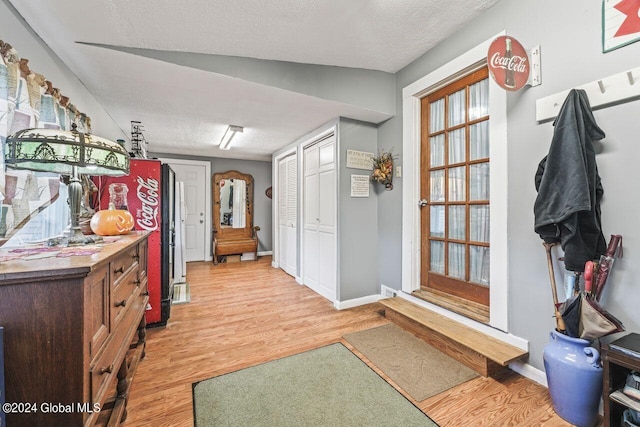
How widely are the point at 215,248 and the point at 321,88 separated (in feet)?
13.0

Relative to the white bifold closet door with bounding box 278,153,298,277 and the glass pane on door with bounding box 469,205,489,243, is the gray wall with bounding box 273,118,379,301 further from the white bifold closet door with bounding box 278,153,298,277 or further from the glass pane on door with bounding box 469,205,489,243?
the white bifold closet door with bounding box 278,153,298,277

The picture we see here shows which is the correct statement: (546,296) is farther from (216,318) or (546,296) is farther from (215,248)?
(215,248)

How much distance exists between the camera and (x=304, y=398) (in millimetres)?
1580

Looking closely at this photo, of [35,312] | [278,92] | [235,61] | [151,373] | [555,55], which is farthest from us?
[278,92]

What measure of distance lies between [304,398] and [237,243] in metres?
4.29

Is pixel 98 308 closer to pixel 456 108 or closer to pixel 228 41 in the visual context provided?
pixel 228 41

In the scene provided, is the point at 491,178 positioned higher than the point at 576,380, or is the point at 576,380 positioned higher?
the point at 491,178

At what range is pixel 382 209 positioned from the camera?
314cm

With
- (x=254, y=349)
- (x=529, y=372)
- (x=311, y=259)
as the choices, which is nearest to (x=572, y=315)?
(x=529, y=372)

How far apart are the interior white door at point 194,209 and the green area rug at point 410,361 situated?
4.40 metres

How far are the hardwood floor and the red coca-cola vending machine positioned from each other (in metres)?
0.26

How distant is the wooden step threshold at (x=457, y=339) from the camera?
1758 millimetres

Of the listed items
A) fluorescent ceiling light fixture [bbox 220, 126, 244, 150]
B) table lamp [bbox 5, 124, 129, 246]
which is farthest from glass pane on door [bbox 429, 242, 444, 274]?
fluorescent ceiling light fixture [bbox 220, 126, 244, 150]

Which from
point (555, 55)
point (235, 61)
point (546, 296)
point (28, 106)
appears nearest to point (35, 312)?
point (28, 106)
